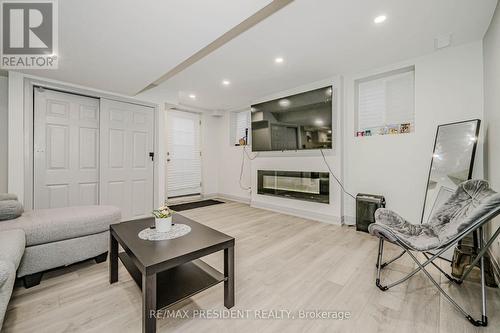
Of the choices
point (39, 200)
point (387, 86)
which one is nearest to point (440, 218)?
point (387, 86)

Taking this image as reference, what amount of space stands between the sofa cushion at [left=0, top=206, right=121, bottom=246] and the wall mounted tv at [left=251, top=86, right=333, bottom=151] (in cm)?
282

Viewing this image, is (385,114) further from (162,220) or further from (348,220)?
(162,220)

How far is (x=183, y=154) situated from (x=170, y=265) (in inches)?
175

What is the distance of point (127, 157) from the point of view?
11.6ft

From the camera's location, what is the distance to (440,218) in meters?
1.90

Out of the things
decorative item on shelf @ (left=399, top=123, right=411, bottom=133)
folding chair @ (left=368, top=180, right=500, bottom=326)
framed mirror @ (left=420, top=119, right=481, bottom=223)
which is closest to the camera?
folding chair @ (left=368, top=180, right=500, bottom=326)

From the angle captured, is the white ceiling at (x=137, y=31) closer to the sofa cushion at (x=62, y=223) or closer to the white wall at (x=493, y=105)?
the sofa cushion at (x=62, y=223)

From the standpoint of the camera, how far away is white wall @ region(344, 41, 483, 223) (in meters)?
2.35

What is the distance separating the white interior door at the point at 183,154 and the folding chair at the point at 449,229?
4456 mm

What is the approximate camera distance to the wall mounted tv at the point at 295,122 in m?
3.35

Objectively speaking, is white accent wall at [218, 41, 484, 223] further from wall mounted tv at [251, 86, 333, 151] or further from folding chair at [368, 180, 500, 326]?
folding chair at [368, 180, 500, 326]

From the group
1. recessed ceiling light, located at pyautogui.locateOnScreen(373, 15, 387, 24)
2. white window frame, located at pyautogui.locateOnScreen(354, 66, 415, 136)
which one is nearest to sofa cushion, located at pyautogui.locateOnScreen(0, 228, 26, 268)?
recessed ceiling light, located at pyautogui.locateOnScreen(373, 15, 387, 24)

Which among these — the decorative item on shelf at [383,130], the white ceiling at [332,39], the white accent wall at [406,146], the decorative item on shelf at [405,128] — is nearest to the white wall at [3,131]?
the white ceiling at [332,39]

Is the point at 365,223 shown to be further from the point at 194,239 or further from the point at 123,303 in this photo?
the point at 123,303
